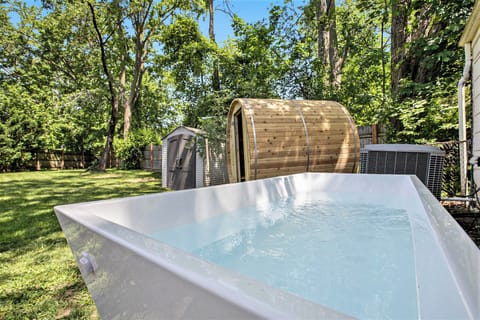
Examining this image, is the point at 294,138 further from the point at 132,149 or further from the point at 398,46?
the point at 132,149

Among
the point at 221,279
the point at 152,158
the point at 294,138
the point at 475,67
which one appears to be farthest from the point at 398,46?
the point at 152,158

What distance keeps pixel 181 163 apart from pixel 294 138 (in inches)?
140

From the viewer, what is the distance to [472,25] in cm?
295

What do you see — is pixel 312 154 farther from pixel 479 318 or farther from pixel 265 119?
pixel 479 318

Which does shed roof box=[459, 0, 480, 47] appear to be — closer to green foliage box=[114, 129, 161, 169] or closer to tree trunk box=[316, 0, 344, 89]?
tree trunk box=[316, 0, 344, 89]

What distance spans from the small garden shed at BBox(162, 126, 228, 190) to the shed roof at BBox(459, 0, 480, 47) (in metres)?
4.81

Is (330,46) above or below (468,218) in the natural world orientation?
above

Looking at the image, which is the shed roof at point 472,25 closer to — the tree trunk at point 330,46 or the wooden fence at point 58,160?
the tree trunk at point 330,46

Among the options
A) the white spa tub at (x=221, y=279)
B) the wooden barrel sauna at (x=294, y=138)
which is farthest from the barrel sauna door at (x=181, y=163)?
the white spa tub at (x=221, y=279)

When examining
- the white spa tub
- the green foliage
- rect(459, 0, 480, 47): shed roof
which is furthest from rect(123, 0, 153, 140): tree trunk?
the white spa tub

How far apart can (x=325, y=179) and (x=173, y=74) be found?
8.04m

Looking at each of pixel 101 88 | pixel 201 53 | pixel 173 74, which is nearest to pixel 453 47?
pixel 201 53

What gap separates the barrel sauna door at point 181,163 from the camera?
6.65 m

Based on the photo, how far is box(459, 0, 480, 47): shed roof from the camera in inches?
106
